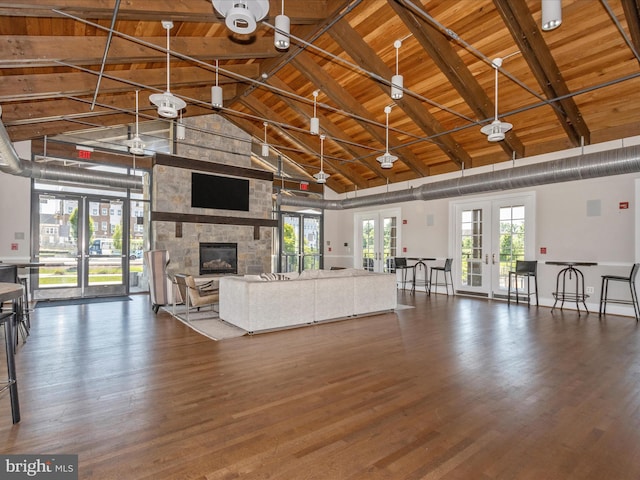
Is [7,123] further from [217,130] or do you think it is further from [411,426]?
[411,426]

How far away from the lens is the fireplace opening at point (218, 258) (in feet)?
26.3

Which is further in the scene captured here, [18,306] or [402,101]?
[402,101]

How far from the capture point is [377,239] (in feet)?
35.8

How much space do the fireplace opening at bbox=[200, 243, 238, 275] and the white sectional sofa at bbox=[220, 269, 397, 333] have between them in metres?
3.02

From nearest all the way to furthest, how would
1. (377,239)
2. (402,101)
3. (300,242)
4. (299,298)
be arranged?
(299,298), (402,101), (377,239), (300,242)

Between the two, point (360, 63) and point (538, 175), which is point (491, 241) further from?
point (360, 63)

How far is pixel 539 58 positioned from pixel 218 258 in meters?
7.11

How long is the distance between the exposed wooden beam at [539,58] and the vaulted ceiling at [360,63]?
18 millimetres

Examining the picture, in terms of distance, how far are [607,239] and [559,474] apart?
235 inches

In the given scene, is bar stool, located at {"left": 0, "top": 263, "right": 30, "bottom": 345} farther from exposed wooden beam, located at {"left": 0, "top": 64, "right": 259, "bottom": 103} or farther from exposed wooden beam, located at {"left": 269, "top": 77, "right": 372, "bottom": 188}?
exposed wooden beam, located at {"left": 269, "top": 77, "right": 372, "bottom": 188}

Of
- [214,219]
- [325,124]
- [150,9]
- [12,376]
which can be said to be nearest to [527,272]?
[325,124]

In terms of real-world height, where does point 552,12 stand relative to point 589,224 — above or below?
above

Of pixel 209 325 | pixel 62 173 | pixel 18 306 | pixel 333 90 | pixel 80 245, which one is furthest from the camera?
pixel 80 245

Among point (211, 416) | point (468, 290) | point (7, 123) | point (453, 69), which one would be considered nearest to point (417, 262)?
point (468, 290)
